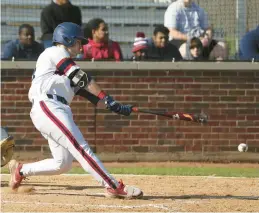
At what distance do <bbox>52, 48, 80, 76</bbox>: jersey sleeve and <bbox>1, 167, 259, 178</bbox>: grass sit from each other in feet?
10.8

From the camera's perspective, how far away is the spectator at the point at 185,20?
14.3 metres

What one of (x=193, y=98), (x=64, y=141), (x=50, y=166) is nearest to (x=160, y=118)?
(x=193, y=98)

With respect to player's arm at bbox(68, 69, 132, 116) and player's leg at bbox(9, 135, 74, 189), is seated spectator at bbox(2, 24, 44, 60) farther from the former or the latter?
player's arm at bbox(68, 69, 132, 116)

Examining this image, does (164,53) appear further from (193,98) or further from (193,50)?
(193,98)

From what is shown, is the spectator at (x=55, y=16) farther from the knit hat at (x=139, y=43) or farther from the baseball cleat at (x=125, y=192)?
the baseball cleat at (x=125, y=192)

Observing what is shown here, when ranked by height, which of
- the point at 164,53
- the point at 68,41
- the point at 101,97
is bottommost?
the point at 101,97

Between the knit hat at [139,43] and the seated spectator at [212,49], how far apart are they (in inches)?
41.1

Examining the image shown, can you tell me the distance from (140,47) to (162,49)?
1.22 ft

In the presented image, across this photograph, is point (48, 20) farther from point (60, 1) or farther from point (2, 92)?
point (2, 92)

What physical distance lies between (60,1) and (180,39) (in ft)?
7.11

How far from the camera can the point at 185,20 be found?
14344 mm

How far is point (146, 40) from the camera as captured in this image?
14.0 m

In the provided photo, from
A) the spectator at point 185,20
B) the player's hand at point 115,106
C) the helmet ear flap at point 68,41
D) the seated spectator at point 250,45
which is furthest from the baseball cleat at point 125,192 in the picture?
the spectator at point 185,20

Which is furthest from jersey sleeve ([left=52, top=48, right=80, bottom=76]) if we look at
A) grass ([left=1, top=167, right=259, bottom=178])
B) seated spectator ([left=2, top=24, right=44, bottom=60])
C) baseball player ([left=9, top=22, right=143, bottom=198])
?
seated spectator ([left=2, top=24, right=44, bottom=60])
